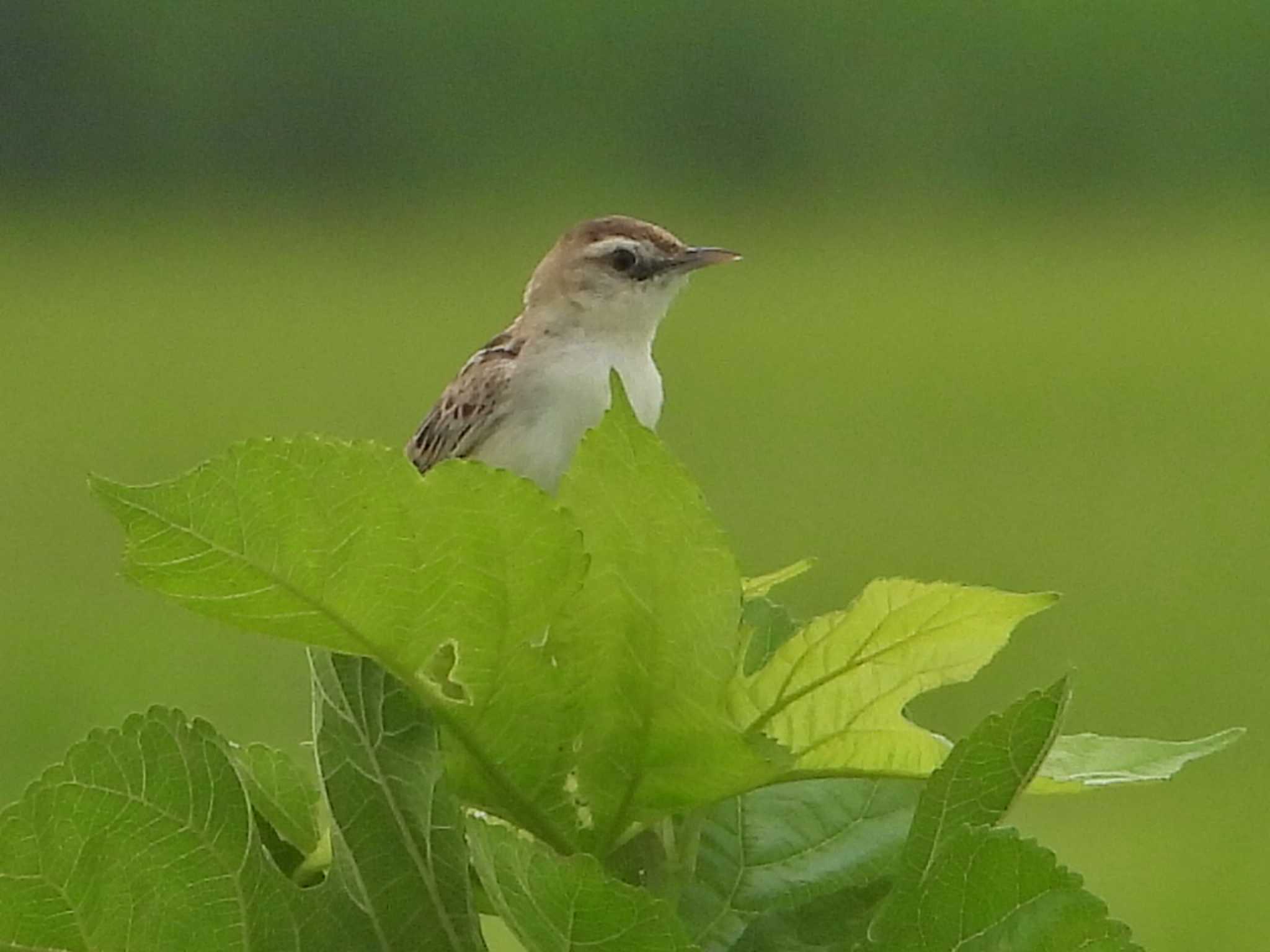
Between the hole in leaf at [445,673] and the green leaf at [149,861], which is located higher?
the hole in leaf at [445,673]

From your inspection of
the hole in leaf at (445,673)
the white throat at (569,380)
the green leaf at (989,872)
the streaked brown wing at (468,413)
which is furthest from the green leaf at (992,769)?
the streaked brown wing at (468,413)

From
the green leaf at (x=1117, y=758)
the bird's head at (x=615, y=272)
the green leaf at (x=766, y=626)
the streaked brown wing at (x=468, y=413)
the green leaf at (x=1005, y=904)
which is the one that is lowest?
the green leaf at (x=1005, y=904)

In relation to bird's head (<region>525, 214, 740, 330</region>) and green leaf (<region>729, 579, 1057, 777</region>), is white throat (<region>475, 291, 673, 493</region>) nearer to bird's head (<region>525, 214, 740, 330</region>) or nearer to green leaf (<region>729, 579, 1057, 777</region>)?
bird's head (<region>525, 214, 740, 330</region>)

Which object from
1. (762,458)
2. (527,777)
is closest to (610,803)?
(527,777)

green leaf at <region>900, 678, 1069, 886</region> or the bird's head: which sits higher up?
the bird's head

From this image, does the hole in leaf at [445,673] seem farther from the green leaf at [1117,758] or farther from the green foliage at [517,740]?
the green leaf at [1117,758]

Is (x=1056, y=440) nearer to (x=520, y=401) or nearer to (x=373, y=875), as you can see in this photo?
(x=520, y=401)

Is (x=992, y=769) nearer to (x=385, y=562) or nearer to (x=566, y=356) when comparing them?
(x=385, y=562)

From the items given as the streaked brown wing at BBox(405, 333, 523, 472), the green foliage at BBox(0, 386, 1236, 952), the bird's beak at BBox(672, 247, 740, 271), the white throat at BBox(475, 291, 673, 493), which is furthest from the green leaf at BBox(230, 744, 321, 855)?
the bird's beak at BBox(672, 247, 740, 271)
